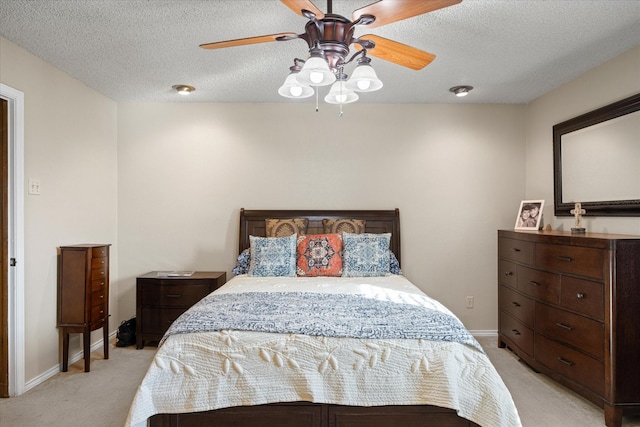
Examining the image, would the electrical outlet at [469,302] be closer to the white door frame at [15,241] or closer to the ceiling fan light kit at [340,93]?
the ceiling fan light kit at [340,93]

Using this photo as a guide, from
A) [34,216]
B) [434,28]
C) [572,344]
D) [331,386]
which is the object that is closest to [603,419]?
[572,344]

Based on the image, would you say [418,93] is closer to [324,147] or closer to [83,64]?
[324,147]

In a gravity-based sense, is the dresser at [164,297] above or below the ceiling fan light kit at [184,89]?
below

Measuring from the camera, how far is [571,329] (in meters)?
2.73

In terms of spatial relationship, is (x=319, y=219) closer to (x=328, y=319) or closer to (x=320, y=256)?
(x=320, y=256)

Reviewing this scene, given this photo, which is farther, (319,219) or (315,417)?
(319,219)

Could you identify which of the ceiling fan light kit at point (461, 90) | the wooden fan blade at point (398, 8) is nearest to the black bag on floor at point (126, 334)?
the wooden fan blade at point (398, 8)

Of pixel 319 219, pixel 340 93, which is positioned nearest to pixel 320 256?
pixel 319 219

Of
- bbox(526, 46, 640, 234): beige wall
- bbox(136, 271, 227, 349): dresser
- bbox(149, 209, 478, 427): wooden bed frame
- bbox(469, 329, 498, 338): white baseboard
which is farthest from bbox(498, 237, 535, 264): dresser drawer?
bbox(136, 271, 227, 349): dresser

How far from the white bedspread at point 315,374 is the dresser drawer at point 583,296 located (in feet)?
3.74

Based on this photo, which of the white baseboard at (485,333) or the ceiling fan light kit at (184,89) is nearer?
the ceiling fan light kit at (184,89)

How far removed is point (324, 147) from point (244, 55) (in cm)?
145

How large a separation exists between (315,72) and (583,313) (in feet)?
7.67

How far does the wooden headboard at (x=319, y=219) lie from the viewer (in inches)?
161
